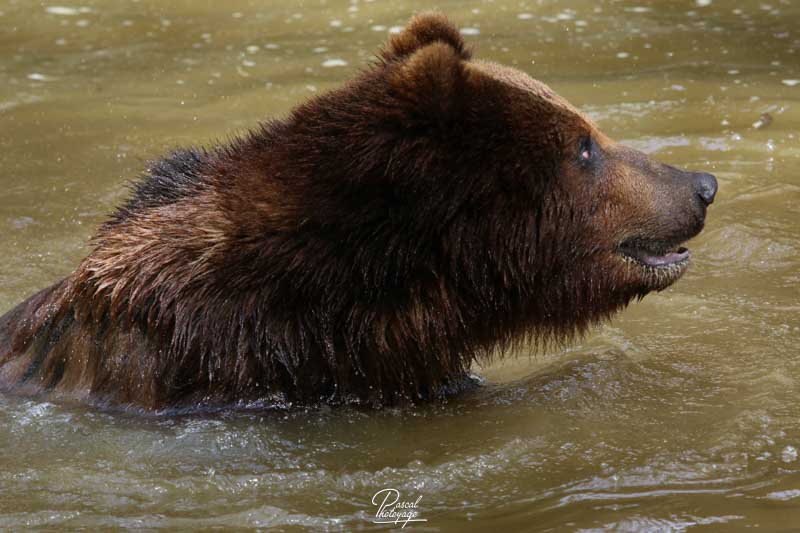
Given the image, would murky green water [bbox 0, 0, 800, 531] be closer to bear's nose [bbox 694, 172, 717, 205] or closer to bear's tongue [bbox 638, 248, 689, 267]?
bear's tongue [bbox 638, 248, 689, 267]

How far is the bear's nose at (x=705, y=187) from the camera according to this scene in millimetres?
5648

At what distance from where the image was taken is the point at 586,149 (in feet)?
18.1

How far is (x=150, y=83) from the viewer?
1162 cm

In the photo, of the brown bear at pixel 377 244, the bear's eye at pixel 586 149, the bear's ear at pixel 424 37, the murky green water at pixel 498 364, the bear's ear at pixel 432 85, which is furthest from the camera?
the bear's ear at pixel 424 37

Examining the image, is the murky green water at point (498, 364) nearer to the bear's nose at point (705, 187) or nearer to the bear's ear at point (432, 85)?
the bear's nose at point (705, 187)

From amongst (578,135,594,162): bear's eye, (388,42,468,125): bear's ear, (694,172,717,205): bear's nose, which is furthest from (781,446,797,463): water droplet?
(388,42,468,125): bear's ear

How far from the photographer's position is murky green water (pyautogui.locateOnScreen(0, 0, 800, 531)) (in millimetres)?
4980

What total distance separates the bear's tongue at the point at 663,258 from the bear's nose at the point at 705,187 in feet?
0.93

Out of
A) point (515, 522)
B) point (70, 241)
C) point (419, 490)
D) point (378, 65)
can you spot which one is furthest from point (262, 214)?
point (70, 241)

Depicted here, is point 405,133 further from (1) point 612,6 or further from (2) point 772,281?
(1) point 612,6

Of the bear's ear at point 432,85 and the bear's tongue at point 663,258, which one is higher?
the bear's ear at point 432,85

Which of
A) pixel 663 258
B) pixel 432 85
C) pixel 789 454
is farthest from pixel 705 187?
pixel 432 85

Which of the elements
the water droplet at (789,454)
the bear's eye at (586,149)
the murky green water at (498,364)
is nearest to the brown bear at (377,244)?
the bear's eye at (586,149)

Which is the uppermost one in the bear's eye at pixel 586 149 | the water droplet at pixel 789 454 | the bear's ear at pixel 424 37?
the bear's ear at pixel 424 37
